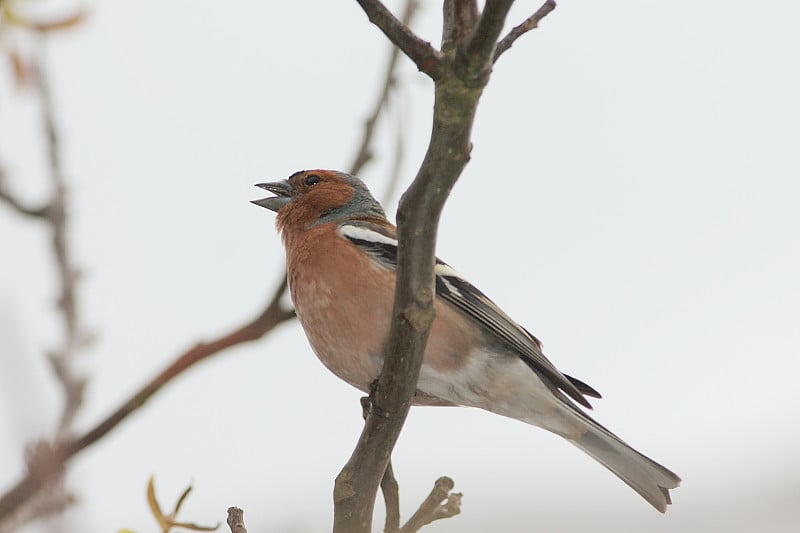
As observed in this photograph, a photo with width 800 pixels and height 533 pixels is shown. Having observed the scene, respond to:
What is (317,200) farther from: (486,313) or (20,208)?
(20,208)

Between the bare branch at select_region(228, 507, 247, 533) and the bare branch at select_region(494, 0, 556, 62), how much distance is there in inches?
68.5

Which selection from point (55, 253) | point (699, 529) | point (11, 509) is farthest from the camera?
point (699, 529)

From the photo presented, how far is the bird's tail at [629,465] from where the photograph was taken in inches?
202

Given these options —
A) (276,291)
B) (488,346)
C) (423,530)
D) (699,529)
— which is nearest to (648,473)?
(699,529)

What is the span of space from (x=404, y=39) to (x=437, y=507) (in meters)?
1.75

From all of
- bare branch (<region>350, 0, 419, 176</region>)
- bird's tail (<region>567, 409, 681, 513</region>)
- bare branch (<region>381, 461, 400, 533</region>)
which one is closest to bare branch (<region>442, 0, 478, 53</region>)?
bare branch (<region>350, 0, 419, 176</region>)

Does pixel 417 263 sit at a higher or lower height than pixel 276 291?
higher

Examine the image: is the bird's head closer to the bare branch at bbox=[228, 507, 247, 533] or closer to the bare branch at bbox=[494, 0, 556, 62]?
the bare branch at bbox=[228, 507, 247, 533]

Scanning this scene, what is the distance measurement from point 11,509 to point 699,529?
136 inches

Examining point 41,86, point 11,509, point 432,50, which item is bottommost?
point 11,509

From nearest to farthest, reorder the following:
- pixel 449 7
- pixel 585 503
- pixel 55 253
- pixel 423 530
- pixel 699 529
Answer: pixel 449 7 < pixel 55 253 < pixel 423 530 < pixel 699 529 < pixel 585 503

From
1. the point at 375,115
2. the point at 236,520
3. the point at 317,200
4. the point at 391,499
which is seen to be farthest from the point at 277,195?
the point at 236,520

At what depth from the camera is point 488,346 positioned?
534 cm

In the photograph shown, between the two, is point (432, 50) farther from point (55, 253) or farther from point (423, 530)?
point (423, 530)
